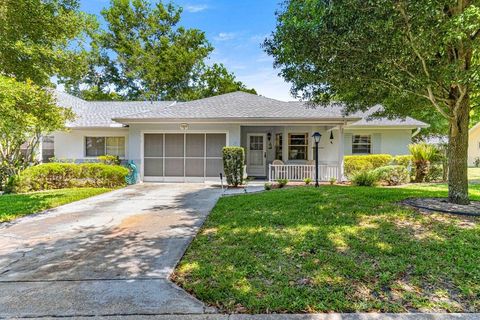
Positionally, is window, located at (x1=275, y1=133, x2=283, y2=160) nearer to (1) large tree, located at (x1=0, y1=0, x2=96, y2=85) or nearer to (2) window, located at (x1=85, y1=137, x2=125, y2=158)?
(2) window, located at (x1=85, y1=137, x2=125, y2=158)

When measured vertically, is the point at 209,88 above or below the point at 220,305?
above

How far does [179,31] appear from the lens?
34250 mm

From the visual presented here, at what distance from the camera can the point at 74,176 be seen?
1248 centimetres

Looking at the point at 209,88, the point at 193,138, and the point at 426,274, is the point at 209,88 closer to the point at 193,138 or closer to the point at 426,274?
the point at 193,138

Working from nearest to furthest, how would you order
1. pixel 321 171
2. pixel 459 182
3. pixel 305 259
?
pixel 305 259 < pixel 459 182 < pixel 321 171

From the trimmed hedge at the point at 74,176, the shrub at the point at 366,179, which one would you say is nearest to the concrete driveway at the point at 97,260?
the trimmed hedge at the point at 74,176

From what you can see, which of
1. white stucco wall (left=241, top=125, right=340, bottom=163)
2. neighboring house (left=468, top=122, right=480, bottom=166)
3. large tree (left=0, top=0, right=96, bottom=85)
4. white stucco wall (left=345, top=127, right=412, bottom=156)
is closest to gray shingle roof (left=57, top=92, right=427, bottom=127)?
white stucco wall (left=345, top=127, right=412, bottom=156)

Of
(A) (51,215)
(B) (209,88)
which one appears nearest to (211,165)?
(A) (51,215)

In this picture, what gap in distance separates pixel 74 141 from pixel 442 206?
55.0 ft

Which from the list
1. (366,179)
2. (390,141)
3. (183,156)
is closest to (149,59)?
(183,156)

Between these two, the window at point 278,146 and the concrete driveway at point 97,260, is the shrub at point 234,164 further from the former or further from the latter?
the window at point 278,146

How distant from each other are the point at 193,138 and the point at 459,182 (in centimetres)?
1052

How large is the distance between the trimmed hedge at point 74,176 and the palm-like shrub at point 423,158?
1297 cm

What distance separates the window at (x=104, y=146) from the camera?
53.6 feet
